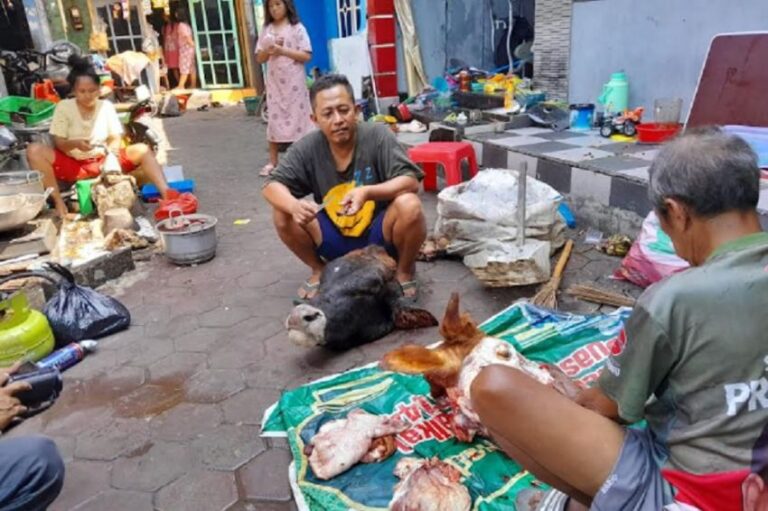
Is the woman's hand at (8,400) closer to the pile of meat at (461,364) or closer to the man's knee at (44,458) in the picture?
the man's knee at (44,458)

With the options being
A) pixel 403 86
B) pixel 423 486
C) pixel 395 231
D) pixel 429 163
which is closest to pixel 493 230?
pixel 395 231

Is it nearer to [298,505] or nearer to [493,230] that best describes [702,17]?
[493,230]

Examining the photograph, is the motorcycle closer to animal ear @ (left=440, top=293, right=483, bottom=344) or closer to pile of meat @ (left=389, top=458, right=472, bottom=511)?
animal ear @ (left=440, top=293, right=483, bottom=344)

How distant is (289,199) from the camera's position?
3.77m

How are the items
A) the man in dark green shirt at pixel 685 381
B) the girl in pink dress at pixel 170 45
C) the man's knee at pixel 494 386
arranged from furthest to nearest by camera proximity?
the girl in pink dress at pixel 170 45 < the man's knee at pixel 494 386 < the man in dark green shirt at pixel 685 381

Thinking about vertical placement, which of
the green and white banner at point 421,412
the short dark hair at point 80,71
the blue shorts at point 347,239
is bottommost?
the green and white banner at point 421,412

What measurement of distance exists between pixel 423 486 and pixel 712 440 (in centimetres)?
99

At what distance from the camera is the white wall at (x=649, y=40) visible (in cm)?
500

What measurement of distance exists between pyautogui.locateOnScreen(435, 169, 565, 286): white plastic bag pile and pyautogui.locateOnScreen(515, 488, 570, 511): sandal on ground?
205cm

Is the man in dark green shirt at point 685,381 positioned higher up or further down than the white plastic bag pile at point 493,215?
higher up

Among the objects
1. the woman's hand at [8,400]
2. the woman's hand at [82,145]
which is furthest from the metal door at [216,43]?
the woman's hand at [8,400]

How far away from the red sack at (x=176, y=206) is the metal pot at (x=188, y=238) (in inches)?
16.3

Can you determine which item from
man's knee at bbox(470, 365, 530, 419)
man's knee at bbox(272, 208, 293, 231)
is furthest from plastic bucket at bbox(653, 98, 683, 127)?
man's knee at bbox(470, 365, 530, 419)

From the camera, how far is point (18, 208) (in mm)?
4879
